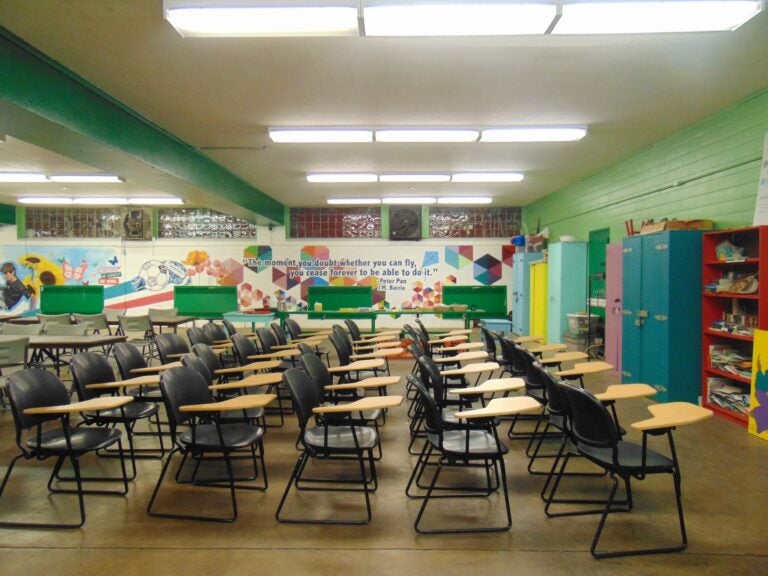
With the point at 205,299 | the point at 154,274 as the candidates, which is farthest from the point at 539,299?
the point at 154,274

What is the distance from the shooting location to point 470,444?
2.91m

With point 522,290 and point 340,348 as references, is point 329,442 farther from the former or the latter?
point 522,290

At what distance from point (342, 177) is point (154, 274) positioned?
21.2 ft

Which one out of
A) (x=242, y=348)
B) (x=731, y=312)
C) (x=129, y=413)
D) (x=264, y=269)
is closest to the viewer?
(x=129, y=413)

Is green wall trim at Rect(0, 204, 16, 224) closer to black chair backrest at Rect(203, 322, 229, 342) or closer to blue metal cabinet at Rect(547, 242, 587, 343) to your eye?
black chair backrest at Rect(203, 322, 229, 342)

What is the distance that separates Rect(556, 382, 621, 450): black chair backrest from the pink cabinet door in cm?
424

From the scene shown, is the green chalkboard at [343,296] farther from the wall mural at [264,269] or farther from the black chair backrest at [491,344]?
the black chair backrest at [491,344]

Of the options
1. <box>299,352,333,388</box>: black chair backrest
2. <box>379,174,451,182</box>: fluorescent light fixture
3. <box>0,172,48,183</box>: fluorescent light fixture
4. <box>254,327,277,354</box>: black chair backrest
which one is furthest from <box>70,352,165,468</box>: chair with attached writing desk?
<box>0,172,48,183</box>: fluorescent light fixture

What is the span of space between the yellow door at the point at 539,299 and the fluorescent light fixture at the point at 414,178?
282 centimetres

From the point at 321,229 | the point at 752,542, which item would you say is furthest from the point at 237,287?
the point at 752,542

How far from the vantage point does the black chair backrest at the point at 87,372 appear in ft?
11.7

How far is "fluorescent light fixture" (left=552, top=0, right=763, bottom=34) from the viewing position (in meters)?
3.05

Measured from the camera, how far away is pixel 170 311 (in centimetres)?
919

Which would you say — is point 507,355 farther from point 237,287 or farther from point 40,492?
point 237,287
